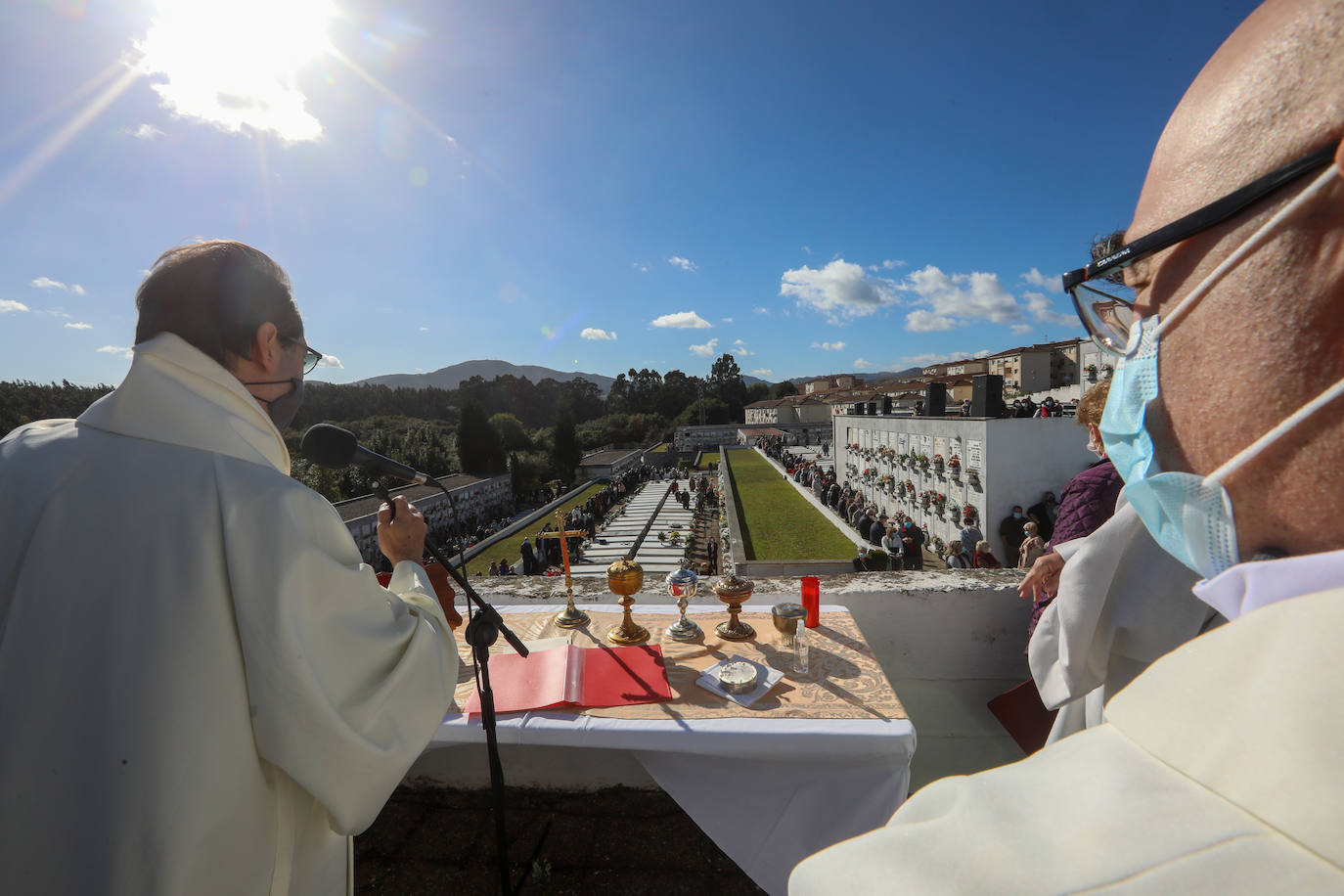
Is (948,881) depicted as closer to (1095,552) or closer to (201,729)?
(201,729)

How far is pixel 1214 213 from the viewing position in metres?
0.73

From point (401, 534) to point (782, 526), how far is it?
1708 centimetres

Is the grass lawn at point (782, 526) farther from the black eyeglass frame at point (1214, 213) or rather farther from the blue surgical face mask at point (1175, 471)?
the black eyeglass frame at point (1214, 213)

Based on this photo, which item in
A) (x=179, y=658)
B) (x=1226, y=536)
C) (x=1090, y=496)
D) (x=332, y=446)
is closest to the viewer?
(x=1226, y=536)

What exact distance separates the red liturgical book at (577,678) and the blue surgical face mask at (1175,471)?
1.76 meters

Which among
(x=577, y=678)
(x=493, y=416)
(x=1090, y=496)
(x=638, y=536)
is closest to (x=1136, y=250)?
(x=577, y=678)

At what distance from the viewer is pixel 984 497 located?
12.2m

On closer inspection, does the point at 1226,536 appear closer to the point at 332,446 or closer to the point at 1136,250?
the point at 1136,250

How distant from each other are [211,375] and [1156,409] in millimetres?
1979

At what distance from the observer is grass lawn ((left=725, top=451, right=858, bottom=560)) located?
14602mm

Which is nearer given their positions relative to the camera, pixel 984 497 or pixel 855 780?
pixel 855 780

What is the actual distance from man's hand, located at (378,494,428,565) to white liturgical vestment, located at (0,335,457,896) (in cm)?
46

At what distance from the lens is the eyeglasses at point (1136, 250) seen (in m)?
0.65

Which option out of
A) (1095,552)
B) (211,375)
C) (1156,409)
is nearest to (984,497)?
(1095,552)
